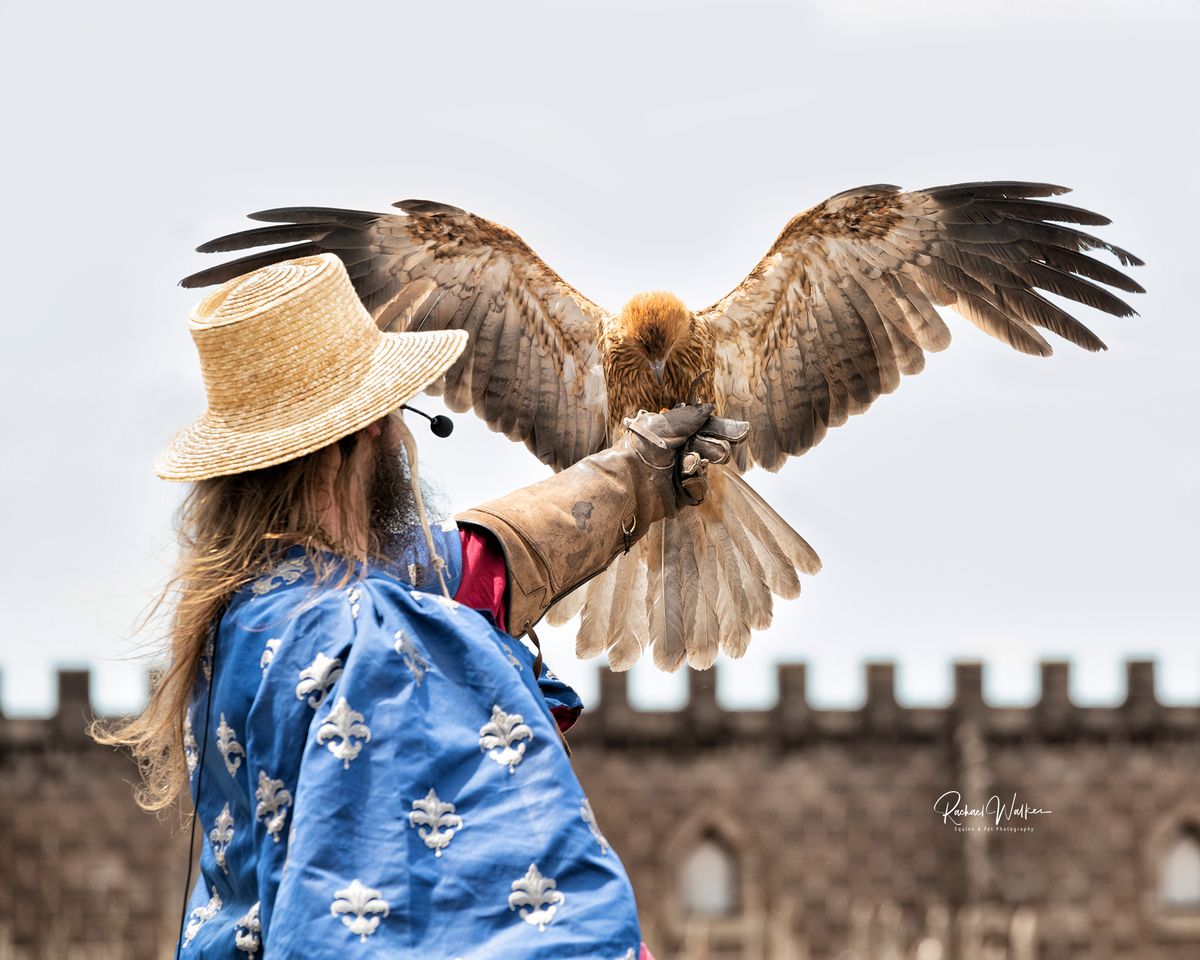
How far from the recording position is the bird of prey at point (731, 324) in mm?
→ 4719

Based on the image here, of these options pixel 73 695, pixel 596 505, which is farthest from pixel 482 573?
pixel 73 695

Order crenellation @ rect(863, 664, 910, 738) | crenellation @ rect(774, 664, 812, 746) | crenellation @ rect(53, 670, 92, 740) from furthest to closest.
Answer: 1. crenellation @ rect(863, 664, 910, 738)
2. crenellation @ rect(774, 664, 812, 746)
3. crenellation @ rect(53, 670, 92, 740)

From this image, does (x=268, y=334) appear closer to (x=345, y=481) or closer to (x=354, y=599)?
(x=345, y=481)

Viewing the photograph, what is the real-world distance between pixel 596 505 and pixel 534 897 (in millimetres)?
987

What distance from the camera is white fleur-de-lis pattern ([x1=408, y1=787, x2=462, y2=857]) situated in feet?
8.27

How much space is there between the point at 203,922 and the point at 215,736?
0.88 feet

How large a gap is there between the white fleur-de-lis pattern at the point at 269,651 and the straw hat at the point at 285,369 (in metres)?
0.25

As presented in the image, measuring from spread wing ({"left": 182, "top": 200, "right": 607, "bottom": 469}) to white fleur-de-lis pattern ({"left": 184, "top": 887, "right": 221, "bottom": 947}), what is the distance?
2.37 meters

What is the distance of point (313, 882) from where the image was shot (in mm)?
2463

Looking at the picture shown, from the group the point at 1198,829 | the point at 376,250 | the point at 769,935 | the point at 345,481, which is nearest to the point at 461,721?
the point at 345,481

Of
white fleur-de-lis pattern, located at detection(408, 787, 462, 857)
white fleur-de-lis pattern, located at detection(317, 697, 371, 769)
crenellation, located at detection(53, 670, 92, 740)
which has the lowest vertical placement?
crenellation, located at detection(53, 670, 92, 740)

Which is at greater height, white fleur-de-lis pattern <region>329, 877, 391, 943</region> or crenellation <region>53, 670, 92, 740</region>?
white fleur-de-lis pattern <region>329, 877, 391, 943</region>
